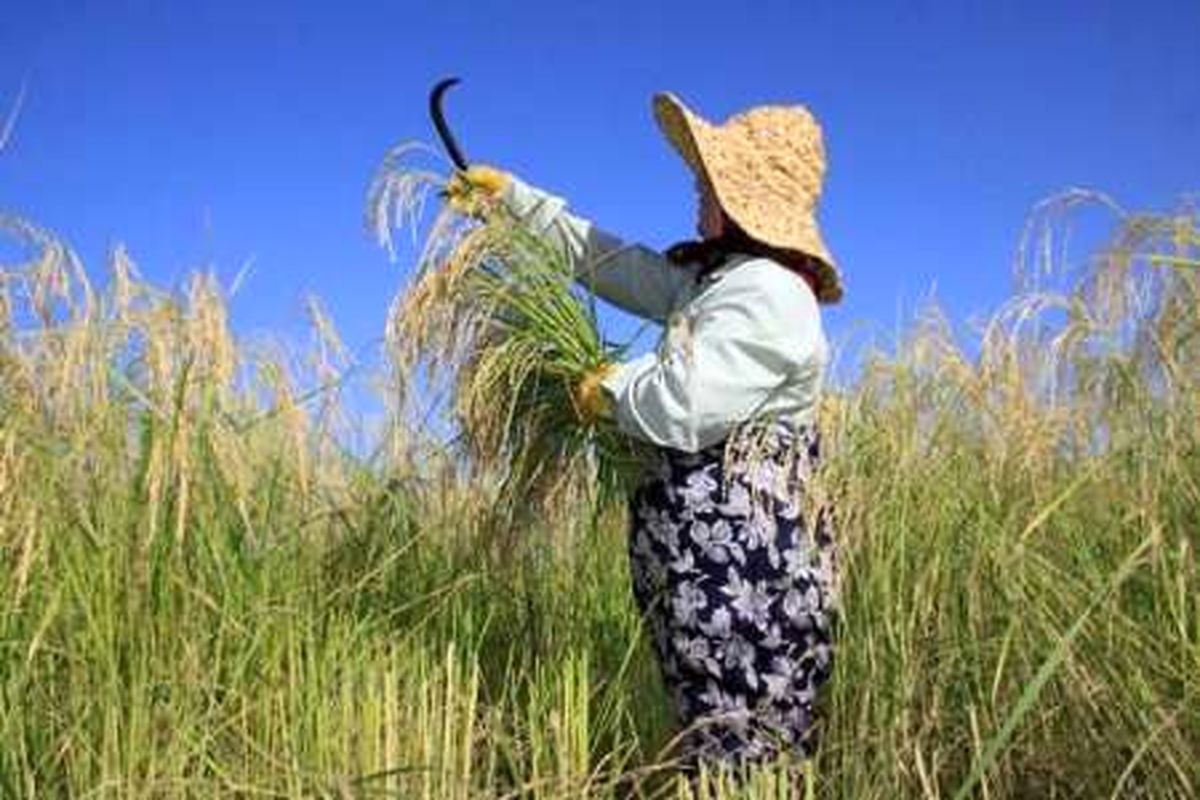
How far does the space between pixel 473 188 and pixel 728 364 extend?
2.34 ft

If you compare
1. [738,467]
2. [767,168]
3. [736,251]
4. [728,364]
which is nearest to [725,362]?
[728,364]

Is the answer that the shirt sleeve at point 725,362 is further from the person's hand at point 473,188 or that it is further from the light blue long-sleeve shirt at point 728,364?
the person's hand at point 473,188

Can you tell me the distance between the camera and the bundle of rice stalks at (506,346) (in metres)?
2.80

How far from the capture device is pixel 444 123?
295 centimetres

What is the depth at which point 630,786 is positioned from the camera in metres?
3.04

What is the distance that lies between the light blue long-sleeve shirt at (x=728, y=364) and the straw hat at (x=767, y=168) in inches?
2.9

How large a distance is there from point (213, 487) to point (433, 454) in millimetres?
615

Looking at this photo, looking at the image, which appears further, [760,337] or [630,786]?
[630,786]

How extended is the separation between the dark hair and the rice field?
0.80ft

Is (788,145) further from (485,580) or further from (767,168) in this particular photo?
(485,580)

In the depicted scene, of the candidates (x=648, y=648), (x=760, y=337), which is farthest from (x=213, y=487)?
(x=648, y=648)

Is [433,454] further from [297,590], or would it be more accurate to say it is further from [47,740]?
[47,740]

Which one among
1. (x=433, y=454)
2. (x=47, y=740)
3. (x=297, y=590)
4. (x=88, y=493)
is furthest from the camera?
(x=433, y=454)

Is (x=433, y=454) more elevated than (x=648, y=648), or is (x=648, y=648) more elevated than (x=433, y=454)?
(x=433, y=454)
